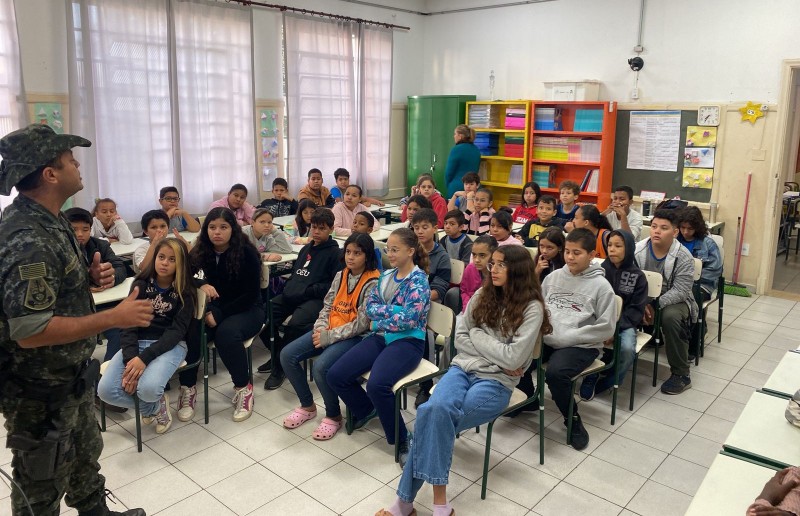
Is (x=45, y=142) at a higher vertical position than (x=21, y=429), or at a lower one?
higher

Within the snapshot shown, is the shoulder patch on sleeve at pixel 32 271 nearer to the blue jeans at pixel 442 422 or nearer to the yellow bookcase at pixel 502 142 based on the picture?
the blue jeans at pixel 442 422

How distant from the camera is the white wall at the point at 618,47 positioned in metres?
6.09

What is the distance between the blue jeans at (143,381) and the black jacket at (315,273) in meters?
0.94

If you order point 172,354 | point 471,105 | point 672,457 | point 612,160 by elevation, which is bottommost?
point 672,457

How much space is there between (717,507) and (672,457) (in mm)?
1628

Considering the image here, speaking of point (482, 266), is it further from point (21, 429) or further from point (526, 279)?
point (21, 429)

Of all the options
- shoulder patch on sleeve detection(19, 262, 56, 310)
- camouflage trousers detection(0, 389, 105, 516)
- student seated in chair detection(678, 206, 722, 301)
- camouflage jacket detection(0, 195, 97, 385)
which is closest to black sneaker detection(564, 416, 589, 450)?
student seated in chair detection(678, 206, 722, 301)

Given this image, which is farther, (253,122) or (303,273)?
(253,122)

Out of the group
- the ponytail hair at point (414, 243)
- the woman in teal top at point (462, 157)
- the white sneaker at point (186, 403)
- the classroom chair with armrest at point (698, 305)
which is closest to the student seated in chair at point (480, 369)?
the ponytail hair at point (414, 243)

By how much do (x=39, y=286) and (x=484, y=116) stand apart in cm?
667

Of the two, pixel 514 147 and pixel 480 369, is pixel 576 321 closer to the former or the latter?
pixel 480 369

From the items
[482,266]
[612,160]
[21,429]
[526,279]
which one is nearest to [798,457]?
[526,279]

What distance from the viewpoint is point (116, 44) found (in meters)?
5.84

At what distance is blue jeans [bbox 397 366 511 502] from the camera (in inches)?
105
